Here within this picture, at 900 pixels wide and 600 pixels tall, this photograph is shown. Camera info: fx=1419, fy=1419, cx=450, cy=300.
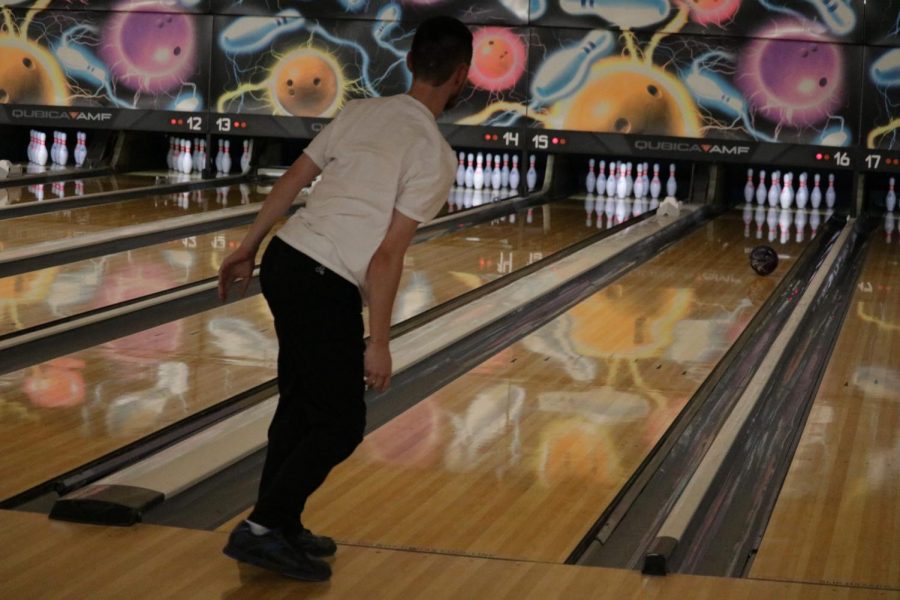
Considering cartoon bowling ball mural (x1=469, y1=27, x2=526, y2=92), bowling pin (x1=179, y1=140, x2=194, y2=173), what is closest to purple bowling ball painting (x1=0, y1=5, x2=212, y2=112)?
bowling pin (x1=179, y1=140, x2=194, y2=173)

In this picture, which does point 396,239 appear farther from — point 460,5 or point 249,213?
point 460,5

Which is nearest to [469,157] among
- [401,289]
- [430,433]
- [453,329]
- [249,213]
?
[249,213]

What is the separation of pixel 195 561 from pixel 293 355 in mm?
425

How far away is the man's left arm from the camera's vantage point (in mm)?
2281

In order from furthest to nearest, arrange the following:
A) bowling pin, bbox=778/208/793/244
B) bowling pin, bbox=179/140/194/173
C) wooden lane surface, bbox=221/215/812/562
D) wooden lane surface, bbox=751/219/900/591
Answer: bowling pin, bbox=179/140/194/173
bowling pin, bbox=778/208/793/244
wooden lane surface, bbox=221/215/812/562
wooden lane surface, bbox=751/219/900/591

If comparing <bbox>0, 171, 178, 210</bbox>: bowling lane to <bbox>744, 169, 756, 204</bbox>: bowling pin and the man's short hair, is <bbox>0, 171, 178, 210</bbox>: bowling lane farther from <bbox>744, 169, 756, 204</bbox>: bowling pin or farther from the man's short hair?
the man's short hair

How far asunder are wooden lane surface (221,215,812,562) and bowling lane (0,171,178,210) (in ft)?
11.5

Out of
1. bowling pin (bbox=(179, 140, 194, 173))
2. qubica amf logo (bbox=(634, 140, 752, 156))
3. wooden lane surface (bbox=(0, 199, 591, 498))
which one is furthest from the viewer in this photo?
bowling pin (bbox=(179, 140, 194, 173))

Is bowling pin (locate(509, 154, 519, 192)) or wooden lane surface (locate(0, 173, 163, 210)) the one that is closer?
wooden lane surface (locate(0, 173, 163, 210))

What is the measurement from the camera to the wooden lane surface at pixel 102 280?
476 centimetres

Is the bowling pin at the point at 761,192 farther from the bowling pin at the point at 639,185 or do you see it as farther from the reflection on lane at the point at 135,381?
the reflection on lane at the point at 135,381

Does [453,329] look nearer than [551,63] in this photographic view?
Yes

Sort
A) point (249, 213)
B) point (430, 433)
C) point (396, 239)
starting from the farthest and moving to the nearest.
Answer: point (249, 213) < point (430, 433) < point (396, 239)

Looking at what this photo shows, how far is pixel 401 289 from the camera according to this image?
5.48 meters
